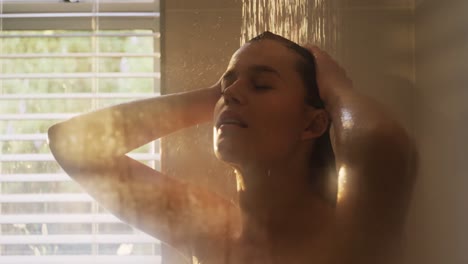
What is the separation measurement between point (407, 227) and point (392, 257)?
3cm

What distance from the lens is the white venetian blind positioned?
1.88 feet

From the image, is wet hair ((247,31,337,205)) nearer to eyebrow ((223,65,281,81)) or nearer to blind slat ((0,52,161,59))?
eyebrow ((223,65,281,81))

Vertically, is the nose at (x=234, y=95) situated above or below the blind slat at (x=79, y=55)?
below

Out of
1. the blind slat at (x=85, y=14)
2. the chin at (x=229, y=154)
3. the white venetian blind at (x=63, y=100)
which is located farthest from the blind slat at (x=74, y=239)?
the blind slat at (x=85, y=14)

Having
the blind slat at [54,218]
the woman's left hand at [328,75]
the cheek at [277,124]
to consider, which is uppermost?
the woman's left hand at [328,75]

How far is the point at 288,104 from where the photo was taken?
1.66 ft

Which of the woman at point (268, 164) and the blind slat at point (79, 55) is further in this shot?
the blind slat at point (79, 55)

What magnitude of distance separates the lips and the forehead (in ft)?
0.14

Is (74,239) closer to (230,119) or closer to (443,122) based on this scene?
(230,119)

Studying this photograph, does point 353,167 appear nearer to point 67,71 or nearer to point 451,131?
point 451,131

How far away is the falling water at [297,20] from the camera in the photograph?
0.53 m

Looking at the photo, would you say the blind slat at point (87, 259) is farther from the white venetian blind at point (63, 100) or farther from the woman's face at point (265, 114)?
the woman's face at point (265, 114)

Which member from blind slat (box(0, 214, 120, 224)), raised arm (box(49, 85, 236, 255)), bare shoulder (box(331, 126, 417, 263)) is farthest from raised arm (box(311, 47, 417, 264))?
blind slat (box(0, 214, 120, 224))

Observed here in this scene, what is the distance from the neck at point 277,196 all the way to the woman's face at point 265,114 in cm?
1
